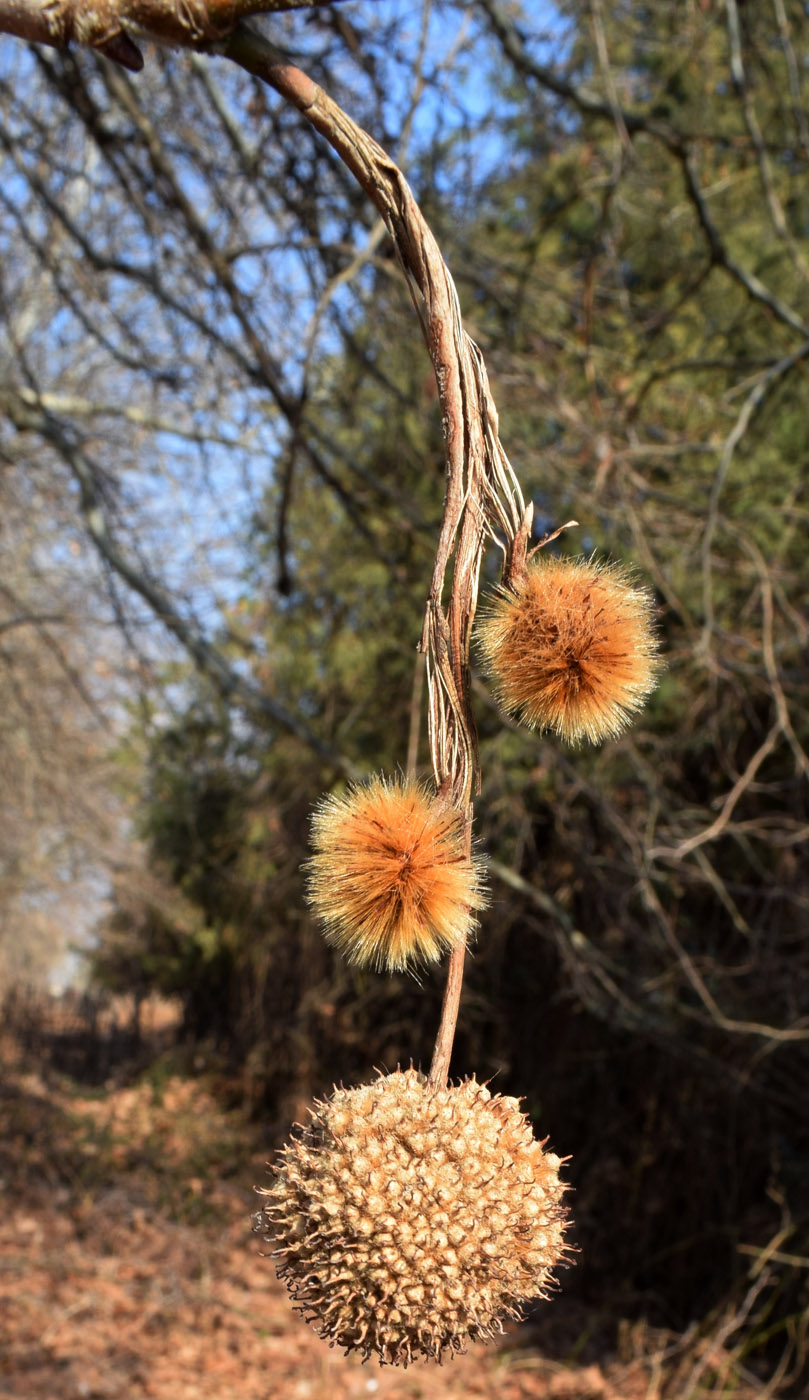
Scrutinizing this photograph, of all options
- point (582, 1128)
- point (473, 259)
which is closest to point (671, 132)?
point (473, 259)

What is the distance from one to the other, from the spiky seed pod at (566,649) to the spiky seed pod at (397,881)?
109mm

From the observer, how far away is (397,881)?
0.76 m

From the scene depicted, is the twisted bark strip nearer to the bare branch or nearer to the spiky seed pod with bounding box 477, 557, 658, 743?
the spiky seed pod with bounding box 477, 557, 658, 743

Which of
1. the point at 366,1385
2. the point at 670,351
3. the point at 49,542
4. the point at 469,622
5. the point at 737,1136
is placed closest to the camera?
the point at 469,622

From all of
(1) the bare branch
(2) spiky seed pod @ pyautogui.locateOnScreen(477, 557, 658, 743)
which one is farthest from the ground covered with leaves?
(2) spiky seed pod @ pyautogui.locateOnScreen(477, 557, 658, 743)

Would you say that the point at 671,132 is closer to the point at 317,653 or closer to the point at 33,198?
the point at 33,198

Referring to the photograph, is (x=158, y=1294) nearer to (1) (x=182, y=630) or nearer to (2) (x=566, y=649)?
(1) (x=182, y=630)

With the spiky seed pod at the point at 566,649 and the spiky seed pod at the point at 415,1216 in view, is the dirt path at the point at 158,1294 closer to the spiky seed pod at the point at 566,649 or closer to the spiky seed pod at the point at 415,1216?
the spiky seed pod at the point at 415,1216

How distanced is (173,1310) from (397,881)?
5.38 metres

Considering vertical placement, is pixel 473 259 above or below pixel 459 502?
above

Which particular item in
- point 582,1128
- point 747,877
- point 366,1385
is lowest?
point 366,1385

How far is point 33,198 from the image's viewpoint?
4328 millimetres

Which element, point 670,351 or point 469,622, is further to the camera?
point 670,351

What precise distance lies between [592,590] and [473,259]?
12.9ft
